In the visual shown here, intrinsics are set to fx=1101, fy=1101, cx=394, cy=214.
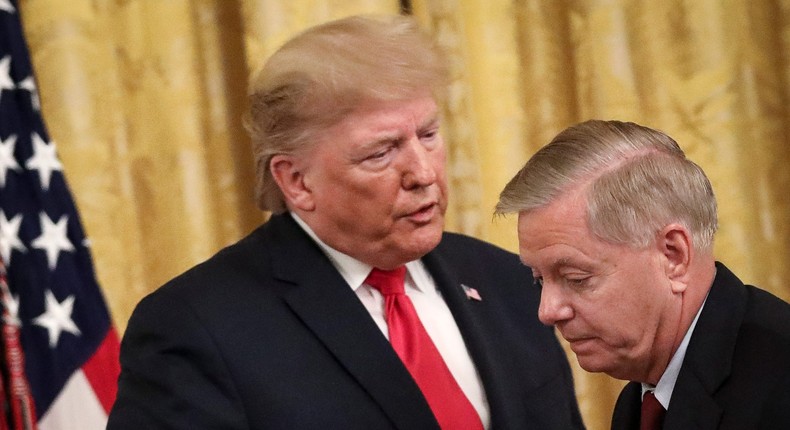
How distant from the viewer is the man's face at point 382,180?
2.32m

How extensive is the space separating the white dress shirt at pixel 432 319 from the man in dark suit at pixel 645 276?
0.62 m

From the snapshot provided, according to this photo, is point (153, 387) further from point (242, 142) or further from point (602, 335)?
point (242, 142)

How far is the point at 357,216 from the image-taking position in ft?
7.71

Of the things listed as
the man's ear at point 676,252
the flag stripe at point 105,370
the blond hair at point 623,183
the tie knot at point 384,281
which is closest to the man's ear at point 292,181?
the tie knot at point 384,281

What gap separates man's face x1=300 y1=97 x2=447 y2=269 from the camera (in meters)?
2.32

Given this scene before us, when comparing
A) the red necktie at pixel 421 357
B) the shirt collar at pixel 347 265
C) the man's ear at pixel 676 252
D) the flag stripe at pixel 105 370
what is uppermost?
the man's ear at pixel 676 252

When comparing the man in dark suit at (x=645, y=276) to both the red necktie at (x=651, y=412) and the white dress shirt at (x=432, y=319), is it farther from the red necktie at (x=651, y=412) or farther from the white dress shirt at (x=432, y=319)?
the white dress shirt at (x=432, y=319)

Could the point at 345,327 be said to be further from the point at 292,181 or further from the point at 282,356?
the point at 292,181

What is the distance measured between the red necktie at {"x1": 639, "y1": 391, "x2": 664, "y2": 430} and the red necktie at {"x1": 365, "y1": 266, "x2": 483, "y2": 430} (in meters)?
0.55

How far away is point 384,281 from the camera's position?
7.93ft

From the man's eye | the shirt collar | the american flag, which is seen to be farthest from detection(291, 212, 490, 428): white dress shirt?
the american flag

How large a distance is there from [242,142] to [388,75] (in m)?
1.28

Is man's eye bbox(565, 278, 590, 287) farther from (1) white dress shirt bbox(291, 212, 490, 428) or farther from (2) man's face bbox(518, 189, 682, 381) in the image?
A: (1) white dress shirt bbox(291, 212, 490, 428)

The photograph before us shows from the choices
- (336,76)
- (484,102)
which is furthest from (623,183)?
(484,102)
